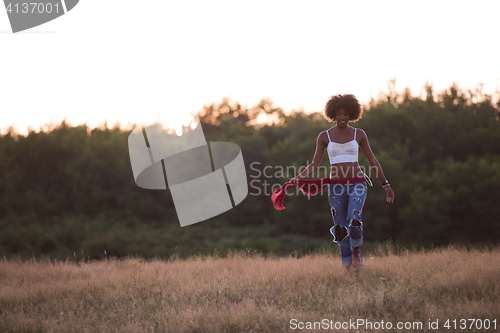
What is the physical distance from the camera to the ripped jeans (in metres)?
5.14

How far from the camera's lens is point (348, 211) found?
5215 millimetres

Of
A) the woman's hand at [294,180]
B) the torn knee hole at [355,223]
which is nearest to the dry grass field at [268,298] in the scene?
the torn knee hole at [355,223]

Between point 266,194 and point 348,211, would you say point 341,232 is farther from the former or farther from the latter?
point 266,194

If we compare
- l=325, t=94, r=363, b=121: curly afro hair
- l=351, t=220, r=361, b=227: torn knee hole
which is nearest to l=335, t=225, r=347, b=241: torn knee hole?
l=351, t=220, r=361, b=227: torn knee hole

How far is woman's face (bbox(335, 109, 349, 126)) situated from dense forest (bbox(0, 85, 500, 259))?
1989 centimetres

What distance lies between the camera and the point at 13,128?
28109 millimetres

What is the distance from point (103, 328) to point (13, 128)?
28.4 metres

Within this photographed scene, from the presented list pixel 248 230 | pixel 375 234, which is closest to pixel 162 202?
pixel 248 230

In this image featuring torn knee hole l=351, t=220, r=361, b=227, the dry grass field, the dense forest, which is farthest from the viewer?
the dense forest

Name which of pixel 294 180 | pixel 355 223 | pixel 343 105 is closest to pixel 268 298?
pixel 355 223

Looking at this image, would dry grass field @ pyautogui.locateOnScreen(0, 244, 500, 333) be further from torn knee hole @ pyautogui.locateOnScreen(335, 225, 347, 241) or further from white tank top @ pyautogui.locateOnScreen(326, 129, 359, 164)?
white tank top @ pyautogui.locateOnScreen(326, 129, 359, 164)

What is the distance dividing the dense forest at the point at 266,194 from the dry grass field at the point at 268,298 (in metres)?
18.9

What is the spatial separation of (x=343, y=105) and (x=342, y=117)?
176 mm

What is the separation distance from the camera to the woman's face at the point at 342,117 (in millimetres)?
5371
